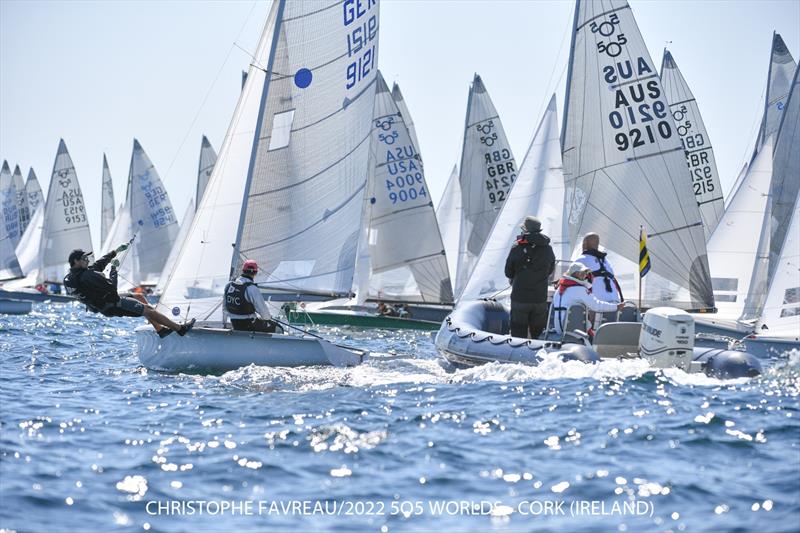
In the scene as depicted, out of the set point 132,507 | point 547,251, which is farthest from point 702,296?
point 132,507

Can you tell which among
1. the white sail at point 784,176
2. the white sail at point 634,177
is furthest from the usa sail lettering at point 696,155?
the white sail at point 634,177

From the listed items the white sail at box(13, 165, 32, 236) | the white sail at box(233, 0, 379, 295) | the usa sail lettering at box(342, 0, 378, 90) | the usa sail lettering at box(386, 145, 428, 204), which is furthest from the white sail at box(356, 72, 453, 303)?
the white sail at box(13, 165, 32, 236)

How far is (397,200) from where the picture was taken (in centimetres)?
2705

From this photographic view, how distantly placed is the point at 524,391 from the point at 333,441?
2.61 meters

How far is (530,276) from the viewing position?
11703 millimetres

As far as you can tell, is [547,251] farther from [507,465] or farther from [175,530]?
[175,530]

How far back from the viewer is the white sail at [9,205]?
145 ft

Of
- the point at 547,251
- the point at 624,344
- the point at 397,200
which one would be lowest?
the point at 624,344

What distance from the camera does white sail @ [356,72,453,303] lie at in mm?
26953

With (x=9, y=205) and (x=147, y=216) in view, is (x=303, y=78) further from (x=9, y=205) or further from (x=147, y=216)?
(x=9, y=205)

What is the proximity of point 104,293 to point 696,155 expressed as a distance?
19438 mm

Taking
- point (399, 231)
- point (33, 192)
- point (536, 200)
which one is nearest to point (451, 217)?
point (399, 231)

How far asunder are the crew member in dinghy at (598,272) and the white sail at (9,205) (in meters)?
37.2

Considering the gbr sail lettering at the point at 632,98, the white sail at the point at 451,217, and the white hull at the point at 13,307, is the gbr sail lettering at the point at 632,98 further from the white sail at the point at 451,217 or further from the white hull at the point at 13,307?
the white hull at the point at 13,307
